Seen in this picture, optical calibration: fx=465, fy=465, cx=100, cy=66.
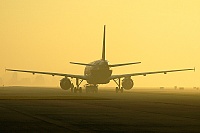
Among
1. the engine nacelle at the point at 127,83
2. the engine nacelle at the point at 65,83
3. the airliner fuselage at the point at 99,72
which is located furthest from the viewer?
the engine nacelle at the point at 127,83

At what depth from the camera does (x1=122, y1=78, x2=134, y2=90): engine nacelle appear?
88.8m

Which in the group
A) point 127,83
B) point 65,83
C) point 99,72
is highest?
point 99,72

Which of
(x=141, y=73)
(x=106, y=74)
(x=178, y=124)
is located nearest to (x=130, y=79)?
(x=141, y=73)

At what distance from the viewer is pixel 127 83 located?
88938 mm

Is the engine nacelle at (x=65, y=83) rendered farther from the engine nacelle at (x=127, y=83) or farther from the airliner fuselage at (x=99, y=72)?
the engine nacelle at (x=127, y=83)

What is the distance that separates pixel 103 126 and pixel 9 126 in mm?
3970

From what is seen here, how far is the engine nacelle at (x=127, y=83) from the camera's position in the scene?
88.8 metres

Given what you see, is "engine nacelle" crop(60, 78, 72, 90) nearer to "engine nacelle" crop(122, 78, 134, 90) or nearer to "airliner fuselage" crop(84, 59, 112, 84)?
"airliner fuselage" crop(84, 59, 112, 84)

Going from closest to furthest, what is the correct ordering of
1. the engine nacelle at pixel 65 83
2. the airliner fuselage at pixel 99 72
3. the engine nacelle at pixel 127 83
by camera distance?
the airliner fuselage at pixel 99 72 → the engine nacelle at pixel 65 83 → the engine nacelle at pixel 127 83

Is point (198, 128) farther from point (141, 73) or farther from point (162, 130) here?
point (141, 73)

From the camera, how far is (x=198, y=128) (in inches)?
769

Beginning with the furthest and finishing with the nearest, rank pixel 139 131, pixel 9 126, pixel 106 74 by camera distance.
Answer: pixel 106 74
pixel 9 126
pixel 139 131

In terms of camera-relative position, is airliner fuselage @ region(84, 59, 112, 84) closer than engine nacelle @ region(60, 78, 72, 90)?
Yes

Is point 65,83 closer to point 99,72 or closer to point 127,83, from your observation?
point 99,72
